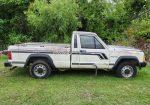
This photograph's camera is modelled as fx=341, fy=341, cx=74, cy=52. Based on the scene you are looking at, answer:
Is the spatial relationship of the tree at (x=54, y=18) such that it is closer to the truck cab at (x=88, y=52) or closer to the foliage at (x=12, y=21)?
the foliage at (x=12, y=21)

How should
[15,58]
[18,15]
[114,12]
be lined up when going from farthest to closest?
[18,15], [114,12], [15,58]

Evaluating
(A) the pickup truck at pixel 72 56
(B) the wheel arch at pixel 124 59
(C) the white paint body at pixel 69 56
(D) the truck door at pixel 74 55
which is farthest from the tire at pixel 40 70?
(B) the wheel arch at pixel 124 59

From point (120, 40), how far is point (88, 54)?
525 cm

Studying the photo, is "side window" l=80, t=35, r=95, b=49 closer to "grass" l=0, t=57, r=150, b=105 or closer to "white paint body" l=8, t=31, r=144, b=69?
"white paint body" l=8, t=31, r=144, b=69

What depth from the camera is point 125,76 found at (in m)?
11.4

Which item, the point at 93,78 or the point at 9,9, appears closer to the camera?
the point at 93,78

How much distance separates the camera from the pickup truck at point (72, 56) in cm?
1091

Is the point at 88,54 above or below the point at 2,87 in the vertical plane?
above

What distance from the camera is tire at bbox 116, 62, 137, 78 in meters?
11.3

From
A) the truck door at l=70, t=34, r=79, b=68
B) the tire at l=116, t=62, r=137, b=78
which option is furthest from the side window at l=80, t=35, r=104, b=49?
the tire at l=116, t=62, r=137, b=78

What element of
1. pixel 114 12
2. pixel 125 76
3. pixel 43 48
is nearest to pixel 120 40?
pixel 114 12

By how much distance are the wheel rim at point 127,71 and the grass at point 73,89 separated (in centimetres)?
27

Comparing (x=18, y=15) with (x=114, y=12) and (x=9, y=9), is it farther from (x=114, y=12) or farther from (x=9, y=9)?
(x=114, y=12)

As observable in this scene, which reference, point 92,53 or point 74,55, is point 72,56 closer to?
point 74,55
